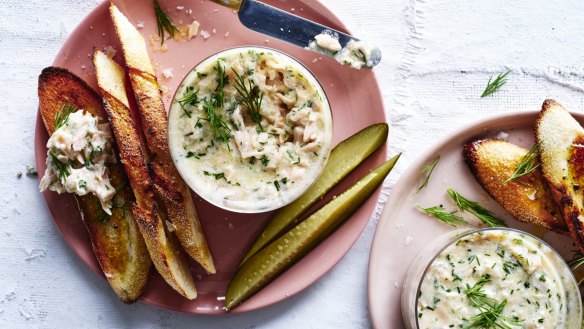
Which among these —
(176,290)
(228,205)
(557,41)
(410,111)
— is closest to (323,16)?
(410,111)

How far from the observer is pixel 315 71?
277cm

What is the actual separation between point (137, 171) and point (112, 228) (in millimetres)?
299

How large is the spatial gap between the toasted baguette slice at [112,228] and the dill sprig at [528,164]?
1.56 m

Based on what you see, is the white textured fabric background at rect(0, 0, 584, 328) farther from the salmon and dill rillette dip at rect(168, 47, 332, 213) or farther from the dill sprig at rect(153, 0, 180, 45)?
the salmon and dill rillette dip at rect(168, 47, 332, 213)

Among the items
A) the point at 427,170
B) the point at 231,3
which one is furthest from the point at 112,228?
the point at 427,170

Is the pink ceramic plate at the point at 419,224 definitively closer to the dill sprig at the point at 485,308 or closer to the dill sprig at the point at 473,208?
the dill sprig at the point at 473,208

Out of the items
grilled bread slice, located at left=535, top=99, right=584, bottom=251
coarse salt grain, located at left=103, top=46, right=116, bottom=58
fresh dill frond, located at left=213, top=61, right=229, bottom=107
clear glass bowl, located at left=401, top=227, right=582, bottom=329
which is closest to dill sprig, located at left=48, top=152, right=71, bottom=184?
coarse salt grain, located at left=103, top=46, right=116, bottom=58

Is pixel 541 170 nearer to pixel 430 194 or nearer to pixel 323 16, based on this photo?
pixel 430 194

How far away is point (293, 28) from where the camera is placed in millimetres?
2666

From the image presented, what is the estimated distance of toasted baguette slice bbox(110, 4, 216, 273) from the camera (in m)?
2.60

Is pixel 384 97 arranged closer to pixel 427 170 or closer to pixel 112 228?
pixel 427 170

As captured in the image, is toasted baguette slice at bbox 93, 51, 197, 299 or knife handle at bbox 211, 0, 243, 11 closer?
toasted baguette slice at bbox 93, 51, 197, 299

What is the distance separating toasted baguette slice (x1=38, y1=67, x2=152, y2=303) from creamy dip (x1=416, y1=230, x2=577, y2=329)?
115 cm

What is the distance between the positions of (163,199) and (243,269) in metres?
0.45
